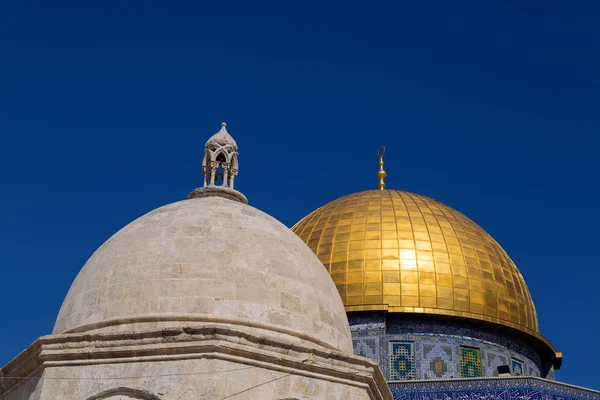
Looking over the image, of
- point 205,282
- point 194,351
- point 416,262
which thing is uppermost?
point 416,262

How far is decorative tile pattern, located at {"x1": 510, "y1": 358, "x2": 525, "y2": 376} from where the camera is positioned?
2207 cm

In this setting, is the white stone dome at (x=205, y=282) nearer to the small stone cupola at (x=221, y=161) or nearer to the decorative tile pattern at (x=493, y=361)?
the small stone cupola at (x=221, y=161)

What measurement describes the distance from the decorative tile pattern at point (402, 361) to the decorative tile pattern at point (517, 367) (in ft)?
8.24

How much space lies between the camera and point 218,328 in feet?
31.9

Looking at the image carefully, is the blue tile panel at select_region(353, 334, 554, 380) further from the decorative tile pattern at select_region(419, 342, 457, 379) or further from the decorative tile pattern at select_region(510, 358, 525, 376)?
the decorative tile pattern at select_region(510, 358, 525, 376)

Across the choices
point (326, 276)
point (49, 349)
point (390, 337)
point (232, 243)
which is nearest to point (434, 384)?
point (390, 337)

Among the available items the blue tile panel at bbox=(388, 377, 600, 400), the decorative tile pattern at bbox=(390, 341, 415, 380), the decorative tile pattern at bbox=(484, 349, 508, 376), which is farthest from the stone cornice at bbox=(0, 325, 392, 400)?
the decorative tile pattern at bbox=(484, 349, 508, 376)

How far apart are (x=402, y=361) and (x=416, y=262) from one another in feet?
7.97

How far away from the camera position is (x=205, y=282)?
34.2ft

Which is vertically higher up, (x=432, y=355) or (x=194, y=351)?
(x=432, y=355)

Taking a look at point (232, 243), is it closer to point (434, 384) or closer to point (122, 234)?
point (122, 234)

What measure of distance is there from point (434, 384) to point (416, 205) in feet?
18.2

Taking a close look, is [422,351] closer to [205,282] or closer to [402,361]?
[402,361]

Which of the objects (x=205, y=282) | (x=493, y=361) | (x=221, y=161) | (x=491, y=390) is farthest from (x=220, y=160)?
(x=493, y=361)
